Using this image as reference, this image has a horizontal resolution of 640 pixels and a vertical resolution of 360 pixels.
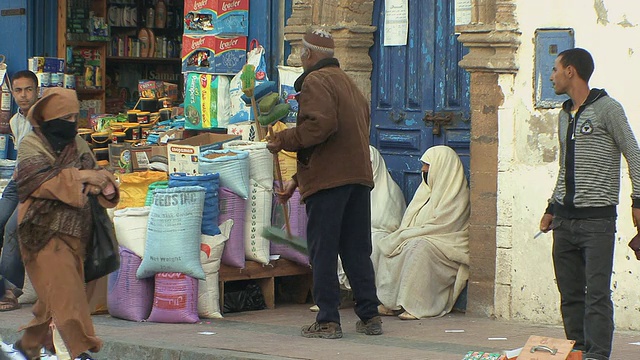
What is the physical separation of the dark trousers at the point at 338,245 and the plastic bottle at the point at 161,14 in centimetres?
667

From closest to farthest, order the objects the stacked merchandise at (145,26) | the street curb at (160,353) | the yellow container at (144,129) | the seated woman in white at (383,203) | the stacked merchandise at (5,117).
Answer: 1. the street curb at (160,353)
2. the seated woman in white at (383,203)
3. the yellow container at (144,129)
4. the stacked merchandise at (5,117)
5. the stacked merchandise at (145,26)

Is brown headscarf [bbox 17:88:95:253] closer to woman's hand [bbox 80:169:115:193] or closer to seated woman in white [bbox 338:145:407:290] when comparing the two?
woman's hand [bbox 80:169:115:193]

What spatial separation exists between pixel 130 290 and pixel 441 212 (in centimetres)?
227

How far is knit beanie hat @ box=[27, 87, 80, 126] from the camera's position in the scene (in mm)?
6801

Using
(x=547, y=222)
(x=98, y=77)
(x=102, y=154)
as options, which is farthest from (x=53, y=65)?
(x=547, y=222)

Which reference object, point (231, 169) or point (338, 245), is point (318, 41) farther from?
point (231, 169)

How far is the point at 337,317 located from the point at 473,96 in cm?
192

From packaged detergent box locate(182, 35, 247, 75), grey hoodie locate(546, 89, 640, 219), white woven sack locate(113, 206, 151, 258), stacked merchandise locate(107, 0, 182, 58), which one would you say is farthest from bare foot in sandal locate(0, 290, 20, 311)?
stacked merchandise locate(107, 0, 182, 58)

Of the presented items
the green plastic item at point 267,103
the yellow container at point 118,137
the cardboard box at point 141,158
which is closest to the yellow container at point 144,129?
the yellow container at point 118,137

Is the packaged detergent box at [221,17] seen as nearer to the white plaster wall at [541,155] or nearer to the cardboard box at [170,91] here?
the cardboard box at [170,91]

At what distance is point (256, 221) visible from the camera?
938 centimetres

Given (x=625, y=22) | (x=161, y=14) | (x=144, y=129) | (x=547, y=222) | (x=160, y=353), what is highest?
(x=161, y=14)

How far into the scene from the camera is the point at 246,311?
952 cm

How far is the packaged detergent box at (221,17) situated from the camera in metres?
10.8
